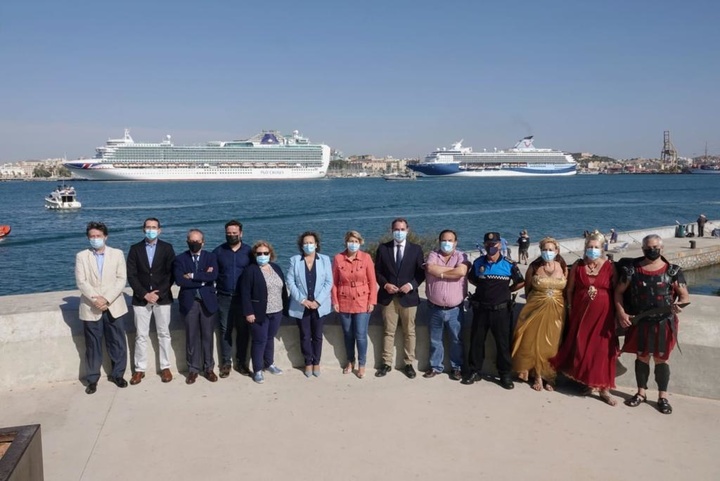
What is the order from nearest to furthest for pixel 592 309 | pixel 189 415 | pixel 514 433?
1. pixel 514 433
2. pixel 189 415
3. pixel 592 309

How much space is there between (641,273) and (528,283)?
766mm

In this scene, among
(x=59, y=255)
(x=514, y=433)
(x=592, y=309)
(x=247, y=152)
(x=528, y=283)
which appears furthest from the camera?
(x=247, y=152)

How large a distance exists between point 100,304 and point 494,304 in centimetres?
284

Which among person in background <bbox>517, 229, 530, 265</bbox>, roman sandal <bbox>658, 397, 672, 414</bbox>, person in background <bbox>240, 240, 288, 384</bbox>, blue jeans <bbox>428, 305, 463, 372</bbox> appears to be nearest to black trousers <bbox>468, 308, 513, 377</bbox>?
blue jeans <bbox>428, 305, 463, 372</bbox>

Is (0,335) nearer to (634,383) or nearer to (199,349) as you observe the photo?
(199,349)

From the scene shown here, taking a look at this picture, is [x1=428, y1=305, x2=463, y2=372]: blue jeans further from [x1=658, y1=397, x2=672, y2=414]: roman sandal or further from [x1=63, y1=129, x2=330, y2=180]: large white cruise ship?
[x1=63, y1=129, x2=330, y2=180]: large white cruise ship

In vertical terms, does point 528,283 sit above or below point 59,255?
above

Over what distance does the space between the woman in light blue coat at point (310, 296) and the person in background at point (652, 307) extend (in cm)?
210

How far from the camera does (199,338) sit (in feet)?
14.0

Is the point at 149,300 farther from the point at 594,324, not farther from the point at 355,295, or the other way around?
the point at 594,324

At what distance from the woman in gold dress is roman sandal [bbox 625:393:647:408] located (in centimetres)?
51

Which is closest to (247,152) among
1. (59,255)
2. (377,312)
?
(59,255)

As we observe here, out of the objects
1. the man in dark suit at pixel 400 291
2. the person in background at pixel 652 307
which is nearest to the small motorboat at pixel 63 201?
the man in dark suit at pixel 400 291

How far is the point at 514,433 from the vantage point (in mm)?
3363
